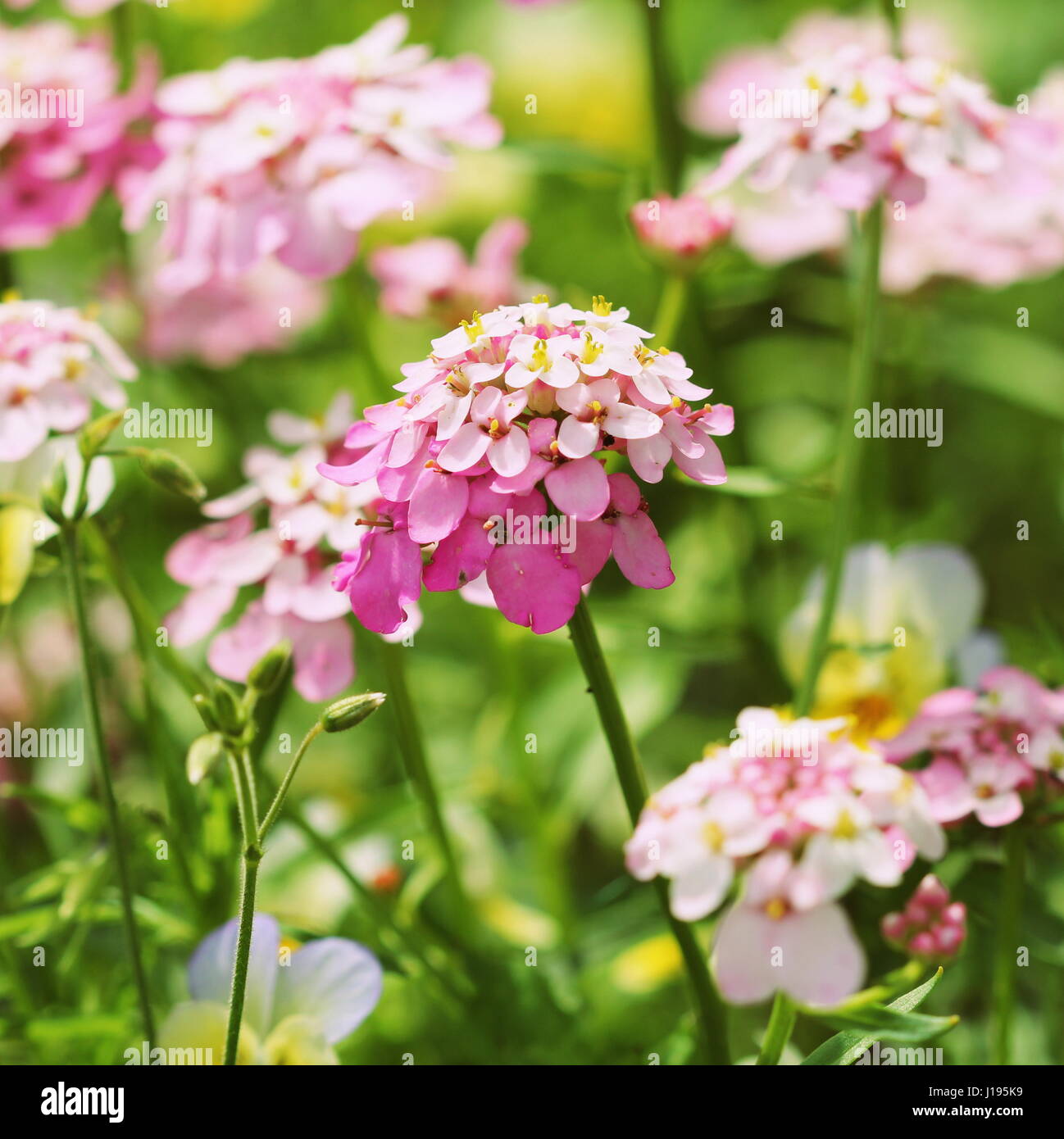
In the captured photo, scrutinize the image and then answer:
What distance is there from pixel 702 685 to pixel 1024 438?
553 millimetres

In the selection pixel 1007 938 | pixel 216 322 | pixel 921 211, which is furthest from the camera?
pixel 216 322

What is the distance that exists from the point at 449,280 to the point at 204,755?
63 centimetres

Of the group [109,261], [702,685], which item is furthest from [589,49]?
[702,685]

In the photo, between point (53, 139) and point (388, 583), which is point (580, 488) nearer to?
point (388, 583)

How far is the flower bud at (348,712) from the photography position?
0.67 meters

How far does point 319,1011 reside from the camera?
0.81m

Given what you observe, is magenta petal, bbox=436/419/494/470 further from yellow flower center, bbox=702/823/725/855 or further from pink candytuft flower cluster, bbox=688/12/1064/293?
pink candytuft flower cluster, bbox=688/12/1064/293

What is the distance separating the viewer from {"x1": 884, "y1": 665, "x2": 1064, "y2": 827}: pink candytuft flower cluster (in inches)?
30.9

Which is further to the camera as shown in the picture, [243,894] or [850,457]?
[850,457]

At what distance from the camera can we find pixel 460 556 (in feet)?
2.11

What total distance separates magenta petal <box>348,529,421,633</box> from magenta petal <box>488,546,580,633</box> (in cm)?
5

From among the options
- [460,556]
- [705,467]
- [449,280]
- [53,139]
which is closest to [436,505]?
[460,556]

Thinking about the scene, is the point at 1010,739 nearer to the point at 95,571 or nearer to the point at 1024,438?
the point at 95,571

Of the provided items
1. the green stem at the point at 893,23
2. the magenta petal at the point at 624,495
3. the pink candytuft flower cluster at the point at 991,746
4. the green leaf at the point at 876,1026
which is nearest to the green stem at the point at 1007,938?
the pink candytuft flower cluster at the point at 991,746
